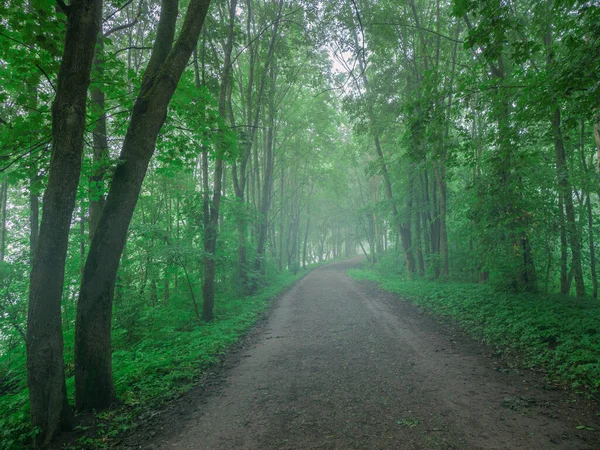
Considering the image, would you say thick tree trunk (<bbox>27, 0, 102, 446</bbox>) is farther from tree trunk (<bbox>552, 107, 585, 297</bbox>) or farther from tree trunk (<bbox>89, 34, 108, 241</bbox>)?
tree trunk (<bbox>552, 107, 585, 297</bbox>)

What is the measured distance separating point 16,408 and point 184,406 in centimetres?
243

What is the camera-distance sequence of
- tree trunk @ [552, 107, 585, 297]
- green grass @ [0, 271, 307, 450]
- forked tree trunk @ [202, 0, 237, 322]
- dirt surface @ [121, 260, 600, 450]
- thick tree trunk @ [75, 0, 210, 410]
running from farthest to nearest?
forked tree trunk @ [202, 0, 237, 322], tree trunk @ [552, 107, 585, 297], thick tree trunk @ [75, 0, 210, 410], green grass @ [0, 271, 307, 450], dirt surface @ [121, 260, 600, 450]

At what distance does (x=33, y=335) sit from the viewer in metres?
3.44

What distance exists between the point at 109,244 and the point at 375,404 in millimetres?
4159

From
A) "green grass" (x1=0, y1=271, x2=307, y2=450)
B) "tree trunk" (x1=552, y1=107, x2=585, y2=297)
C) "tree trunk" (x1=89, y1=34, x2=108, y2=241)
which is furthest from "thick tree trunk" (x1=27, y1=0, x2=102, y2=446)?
"tree trunk" (x1=552, y1=107, x2=585, y2=297)

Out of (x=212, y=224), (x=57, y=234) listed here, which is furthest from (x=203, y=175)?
(x=57, y=234)

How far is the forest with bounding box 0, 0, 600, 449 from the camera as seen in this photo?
3.76 meters

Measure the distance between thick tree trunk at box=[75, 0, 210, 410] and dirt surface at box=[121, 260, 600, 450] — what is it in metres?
1.10

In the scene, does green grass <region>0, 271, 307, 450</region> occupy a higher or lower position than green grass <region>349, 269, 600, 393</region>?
lower

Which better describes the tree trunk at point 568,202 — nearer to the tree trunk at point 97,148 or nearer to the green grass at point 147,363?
the green grass at point 147,363

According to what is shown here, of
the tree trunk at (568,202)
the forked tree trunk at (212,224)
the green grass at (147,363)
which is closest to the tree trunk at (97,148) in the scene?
the green grass at (147,363)

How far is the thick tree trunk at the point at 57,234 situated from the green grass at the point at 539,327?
6566 millimetres

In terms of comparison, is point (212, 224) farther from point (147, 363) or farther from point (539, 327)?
point (539, 327)

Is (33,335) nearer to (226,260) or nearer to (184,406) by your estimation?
(184,406)
